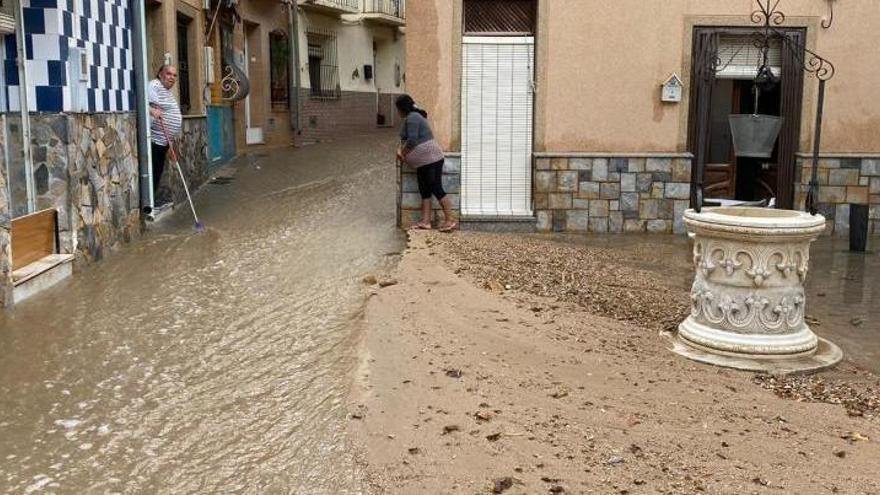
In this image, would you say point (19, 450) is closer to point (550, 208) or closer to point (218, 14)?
point (550, 208)

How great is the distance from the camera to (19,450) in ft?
12.6

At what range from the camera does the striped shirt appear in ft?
30.4

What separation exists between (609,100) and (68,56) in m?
5.71

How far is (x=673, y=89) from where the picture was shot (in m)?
10.0

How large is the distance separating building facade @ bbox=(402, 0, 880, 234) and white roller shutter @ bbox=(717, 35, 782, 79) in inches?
0.5

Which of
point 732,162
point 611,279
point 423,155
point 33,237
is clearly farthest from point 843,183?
point 33,237

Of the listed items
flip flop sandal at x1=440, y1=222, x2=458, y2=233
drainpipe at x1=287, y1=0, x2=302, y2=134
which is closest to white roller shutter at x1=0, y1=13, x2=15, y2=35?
flip flop sandal at x1=440, y1=222, x2=458, y2=233

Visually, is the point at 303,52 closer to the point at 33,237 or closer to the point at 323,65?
the point at 323,65

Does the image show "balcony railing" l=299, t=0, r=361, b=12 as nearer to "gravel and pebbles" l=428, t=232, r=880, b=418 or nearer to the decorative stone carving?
"gravel and pebbles" l=428, t=232, r=880, b=418

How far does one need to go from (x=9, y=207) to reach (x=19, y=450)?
2617 mm

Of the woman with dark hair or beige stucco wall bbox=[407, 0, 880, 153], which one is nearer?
the woman with dark hair

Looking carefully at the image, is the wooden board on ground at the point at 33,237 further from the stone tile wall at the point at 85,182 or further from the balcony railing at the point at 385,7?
the balcony railing at the point at 385,7

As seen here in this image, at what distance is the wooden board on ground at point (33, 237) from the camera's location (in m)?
6.23

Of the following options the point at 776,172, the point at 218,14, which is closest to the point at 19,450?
the point at 776,172
